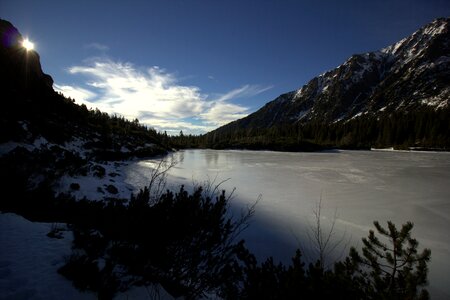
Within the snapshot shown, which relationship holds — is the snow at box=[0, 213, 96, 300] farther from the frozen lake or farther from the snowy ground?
the frozen lake

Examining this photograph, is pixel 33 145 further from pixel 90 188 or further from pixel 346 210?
pixel 346 210

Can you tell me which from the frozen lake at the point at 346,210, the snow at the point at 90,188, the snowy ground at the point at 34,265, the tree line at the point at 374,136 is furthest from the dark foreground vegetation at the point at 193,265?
the tree line at the point at 374,136

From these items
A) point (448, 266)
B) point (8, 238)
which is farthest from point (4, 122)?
point (448, 266)

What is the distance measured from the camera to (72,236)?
14.5 ft

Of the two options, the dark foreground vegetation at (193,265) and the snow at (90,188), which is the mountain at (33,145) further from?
the dark foreground vegetation at (193,265)

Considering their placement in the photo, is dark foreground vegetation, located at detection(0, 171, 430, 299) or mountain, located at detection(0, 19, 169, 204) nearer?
dark foreground vegetation, located at detection(0, 171, 430, 299)

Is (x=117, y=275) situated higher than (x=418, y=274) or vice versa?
(x=418, y=274)

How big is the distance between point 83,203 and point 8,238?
9.29 ft

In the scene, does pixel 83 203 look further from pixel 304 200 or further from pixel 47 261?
pixel 304 200

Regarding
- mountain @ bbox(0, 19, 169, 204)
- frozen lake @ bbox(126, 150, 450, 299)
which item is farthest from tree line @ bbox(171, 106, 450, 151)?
frozen lake @ bbox(126, 150, 450, 299)

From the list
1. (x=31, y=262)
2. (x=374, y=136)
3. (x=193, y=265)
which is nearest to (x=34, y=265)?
(x=31, y=262)

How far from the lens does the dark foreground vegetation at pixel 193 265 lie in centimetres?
326

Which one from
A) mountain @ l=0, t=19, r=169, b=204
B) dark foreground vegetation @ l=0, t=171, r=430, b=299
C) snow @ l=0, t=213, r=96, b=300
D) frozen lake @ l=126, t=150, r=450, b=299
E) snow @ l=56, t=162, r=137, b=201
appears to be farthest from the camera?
snow @ l=56, t=162, r=137, b=201

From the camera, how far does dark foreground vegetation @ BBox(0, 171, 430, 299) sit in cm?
326
